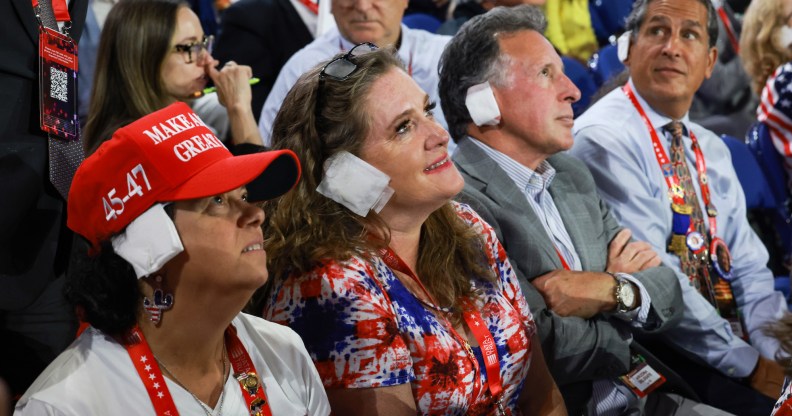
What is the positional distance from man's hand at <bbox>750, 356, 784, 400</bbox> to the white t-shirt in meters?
1.87

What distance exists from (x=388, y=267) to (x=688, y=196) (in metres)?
1.67

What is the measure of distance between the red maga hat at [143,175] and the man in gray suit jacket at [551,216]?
126 cm

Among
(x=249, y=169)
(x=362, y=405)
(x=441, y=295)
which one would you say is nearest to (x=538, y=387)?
(x=441, y=295)

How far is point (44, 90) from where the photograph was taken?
2.15 m

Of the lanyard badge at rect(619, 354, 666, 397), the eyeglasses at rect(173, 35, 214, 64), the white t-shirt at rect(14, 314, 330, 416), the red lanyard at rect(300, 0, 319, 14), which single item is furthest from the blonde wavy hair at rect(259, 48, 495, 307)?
the red lanyard at rect(300, 0, 319, 14)

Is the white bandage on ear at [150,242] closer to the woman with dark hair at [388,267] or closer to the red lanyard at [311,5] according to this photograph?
the woman with dark hair at [388,267]

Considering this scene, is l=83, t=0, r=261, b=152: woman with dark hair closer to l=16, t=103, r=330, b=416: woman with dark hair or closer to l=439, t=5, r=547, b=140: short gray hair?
l=439, t=5, r=547, b=140: short gray hair

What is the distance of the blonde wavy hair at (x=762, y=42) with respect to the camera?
484 cm

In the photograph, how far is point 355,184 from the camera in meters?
2.47

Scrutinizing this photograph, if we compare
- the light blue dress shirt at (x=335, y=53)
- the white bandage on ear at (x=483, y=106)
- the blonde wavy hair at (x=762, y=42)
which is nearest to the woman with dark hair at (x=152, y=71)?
the light blue dress shirt at (x=335, y=53)

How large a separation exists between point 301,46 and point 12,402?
3.09 metres

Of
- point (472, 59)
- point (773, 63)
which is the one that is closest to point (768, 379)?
point (472, 59)

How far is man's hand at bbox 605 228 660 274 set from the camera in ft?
10.5

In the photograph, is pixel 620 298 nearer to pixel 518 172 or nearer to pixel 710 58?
pixel 518 172
